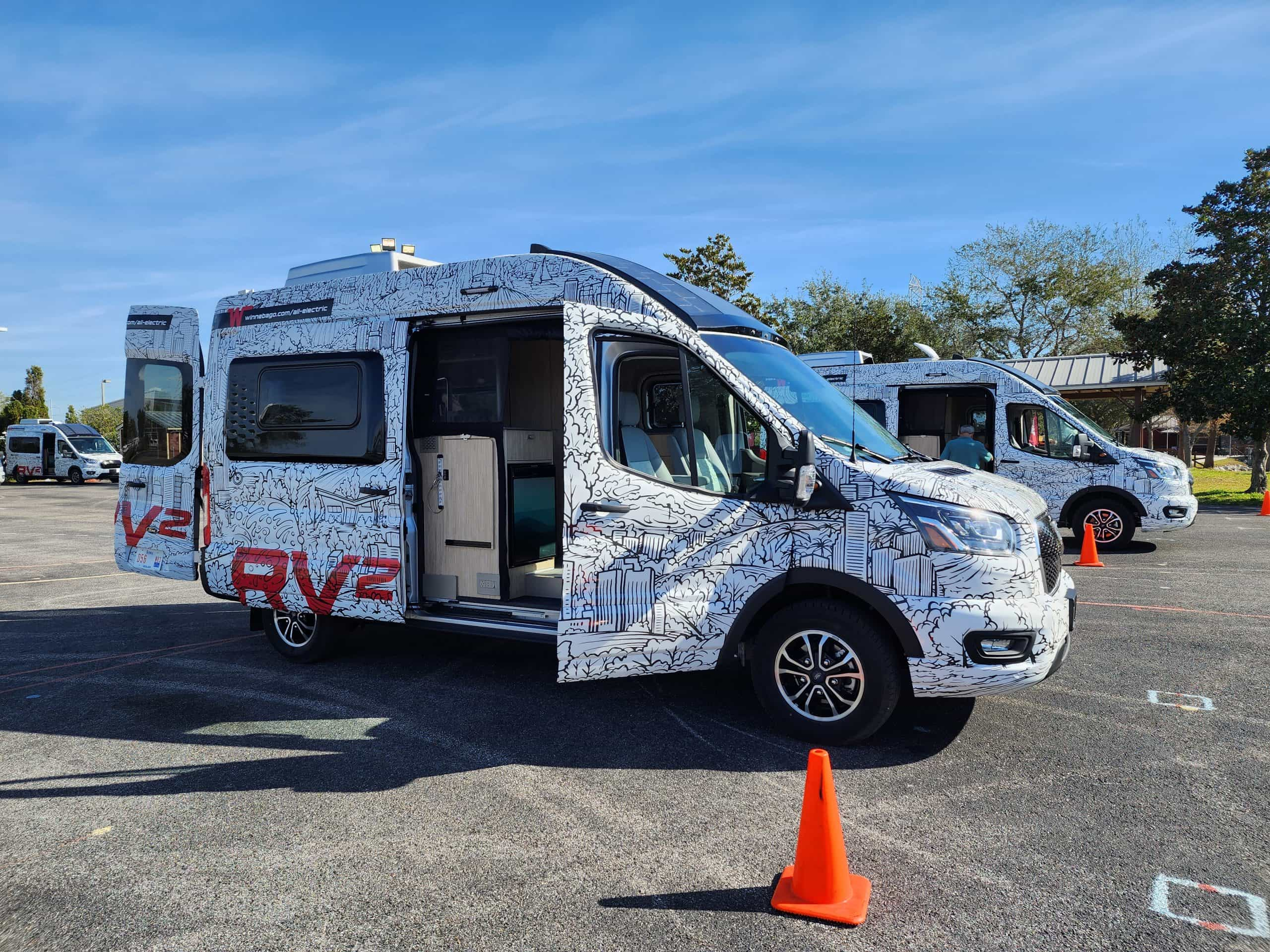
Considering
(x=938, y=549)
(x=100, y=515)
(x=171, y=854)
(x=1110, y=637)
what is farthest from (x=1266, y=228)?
(x=100, y=515)

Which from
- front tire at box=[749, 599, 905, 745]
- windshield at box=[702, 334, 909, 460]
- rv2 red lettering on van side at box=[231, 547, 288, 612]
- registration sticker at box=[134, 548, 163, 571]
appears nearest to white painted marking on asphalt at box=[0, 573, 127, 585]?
registration sticker at box=[134, 548, 163, 571]

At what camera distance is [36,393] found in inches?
3113

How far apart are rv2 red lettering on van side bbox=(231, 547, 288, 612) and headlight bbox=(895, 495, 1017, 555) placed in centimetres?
432

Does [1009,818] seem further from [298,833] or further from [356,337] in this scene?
[356,337]

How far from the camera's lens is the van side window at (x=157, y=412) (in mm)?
7004

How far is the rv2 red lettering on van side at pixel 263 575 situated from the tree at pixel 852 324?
95.4ft

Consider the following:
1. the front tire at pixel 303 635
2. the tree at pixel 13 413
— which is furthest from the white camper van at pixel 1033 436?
the tree at pixel 13 413

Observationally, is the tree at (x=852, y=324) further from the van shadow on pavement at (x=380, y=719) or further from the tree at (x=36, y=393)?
the tree at (x=36, y=393)

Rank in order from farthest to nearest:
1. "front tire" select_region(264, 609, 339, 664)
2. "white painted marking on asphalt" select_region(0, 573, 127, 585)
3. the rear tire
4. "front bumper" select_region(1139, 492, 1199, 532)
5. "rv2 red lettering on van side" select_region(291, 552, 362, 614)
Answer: the rear tire, "front bumper" select_region(1139, 492, 1199, 532), "white painted marking on asphalt" select_region(0, 573, 127, 585), "front tire" select_region(264, 609, 339, 664), "rv2 red lettering on van side" select_region(291, 552, 362, 614)

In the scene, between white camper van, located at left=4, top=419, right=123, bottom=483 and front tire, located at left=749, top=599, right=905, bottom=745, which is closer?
front tire, located at left=749, top=599, right=905, bottom=745

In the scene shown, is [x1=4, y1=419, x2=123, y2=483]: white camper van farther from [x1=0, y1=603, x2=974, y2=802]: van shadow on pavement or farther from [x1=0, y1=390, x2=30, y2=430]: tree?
[x1=0, y1=390, x2=30, y2=430]: tree

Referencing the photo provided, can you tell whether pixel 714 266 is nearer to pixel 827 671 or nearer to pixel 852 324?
pixel 852 324

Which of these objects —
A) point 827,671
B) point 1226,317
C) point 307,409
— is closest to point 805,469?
point 827,671

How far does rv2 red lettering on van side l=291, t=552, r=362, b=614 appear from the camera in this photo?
605 centimetres
